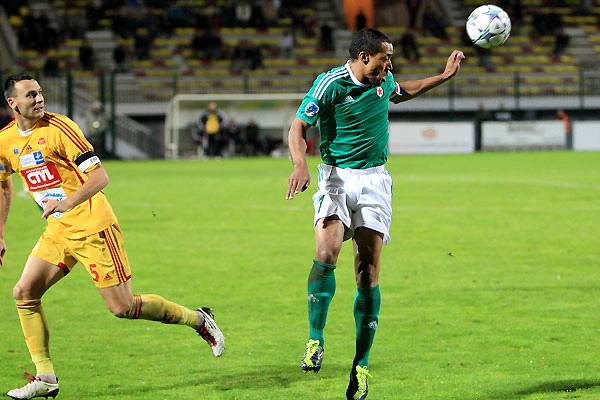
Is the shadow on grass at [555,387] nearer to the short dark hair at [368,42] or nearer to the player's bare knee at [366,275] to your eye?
the player's bare knee at [366,275]

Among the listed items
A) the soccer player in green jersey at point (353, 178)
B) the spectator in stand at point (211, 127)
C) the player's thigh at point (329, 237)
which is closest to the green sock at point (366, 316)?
the soccer player in green jersey at point (353, 178)

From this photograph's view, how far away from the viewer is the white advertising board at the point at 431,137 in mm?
43656

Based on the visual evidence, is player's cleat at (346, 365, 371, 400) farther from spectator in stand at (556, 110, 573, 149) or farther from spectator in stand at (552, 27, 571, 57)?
spectator in stand at (552, 27, 571, 57)

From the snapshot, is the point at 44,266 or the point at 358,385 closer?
the point at 358,385

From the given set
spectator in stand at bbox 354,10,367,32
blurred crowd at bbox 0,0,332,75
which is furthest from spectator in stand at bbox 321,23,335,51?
spectator in stand at bbox 354,10,367,32

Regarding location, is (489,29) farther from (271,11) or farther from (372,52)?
(271,11)

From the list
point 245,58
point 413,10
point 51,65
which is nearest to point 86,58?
point 51,65

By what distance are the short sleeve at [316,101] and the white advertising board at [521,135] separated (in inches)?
1483

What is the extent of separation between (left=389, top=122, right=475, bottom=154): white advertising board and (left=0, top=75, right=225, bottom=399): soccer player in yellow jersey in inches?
1412

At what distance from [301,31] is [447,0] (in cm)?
768

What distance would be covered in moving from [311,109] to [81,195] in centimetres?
145

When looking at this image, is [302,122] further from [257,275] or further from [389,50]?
[257,275]

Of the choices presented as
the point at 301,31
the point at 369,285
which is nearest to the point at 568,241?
the point at 369,285

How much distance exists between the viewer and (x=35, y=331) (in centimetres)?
761
